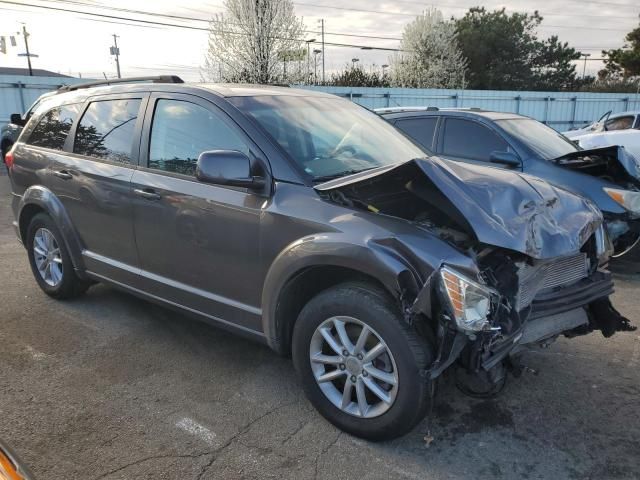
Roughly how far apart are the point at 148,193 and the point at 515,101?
2186cm

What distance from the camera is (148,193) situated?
11.9 feet

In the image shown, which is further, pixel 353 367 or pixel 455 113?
pixel 455 113

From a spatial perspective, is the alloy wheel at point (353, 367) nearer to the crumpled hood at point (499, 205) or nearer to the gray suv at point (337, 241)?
the gray suv at point (337, 241)

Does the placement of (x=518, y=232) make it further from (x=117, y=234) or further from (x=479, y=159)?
(x=479, y=159)

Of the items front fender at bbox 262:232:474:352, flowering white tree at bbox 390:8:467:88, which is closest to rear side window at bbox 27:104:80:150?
front fender at bbox 262:232:474:352

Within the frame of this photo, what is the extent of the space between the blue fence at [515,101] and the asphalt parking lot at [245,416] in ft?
56.3

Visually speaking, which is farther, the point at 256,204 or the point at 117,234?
the point at 117,234

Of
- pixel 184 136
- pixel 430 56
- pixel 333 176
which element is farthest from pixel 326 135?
pixel 430 56

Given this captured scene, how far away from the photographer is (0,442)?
188cm

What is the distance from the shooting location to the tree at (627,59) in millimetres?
42719

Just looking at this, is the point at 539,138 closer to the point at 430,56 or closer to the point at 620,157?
the point at 620,157

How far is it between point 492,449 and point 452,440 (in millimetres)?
206

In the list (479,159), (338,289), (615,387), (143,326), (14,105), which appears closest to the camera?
(338,289)

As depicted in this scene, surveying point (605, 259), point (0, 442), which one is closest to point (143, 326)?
point (0, 442)
